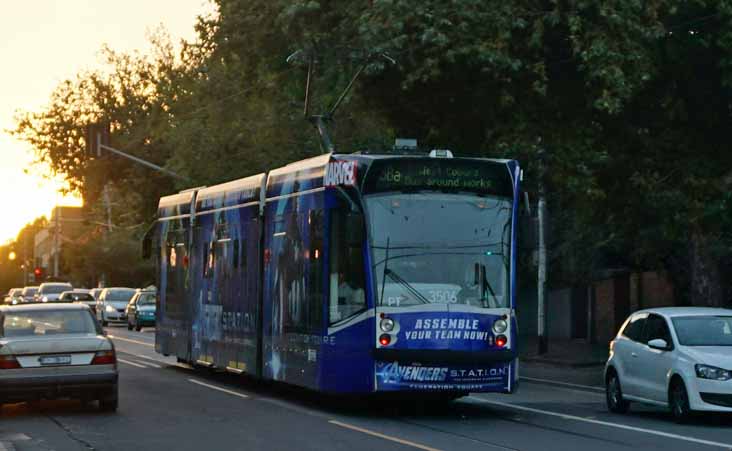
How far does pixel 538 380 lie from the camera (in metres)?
28.3

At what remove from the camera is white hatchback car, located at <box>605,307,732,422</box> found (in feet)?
59.3

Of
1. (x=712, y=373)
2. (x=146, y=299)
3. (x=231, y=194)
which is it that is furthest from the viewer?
(x=146, y=299)

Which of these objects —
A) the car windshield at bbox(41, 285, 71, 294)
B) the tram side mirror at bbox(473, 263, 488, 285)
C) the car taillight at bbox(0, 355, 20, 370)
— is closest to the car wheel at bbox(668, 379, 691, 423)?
the tram side mirror at bbox(473, 263, 488, 285)

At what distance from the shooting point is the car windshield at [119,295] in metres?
64.8

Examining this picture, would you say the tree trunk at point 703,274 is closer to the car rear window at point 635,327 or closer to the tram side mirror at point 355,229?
the car rear window at point 635,327

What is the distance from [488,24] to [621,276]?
17053 mm

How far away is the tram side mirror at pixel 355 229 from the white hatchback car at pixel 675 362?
414 cm

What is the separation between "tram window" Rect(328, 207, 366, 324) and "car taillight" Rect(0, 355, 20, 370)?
3997mm

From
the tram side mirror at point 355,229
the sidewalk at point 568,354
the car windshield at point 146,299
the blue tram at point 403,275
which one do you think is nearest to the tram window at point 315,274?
the blue tram at point 403,275

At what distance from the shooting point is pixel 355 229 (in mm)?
18266

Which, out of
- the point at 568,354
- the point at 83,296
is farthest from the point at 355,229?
the point at 83,296

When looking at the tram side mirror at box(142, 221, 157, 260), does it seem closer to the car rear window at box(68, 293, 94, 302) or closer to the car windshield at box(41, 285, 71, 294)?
the car rear window at box(68, 293, 94, 302)

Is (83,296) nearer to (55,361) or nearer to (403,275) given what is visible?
(55,361)

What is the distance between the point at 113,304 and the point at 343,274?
47.1 m
